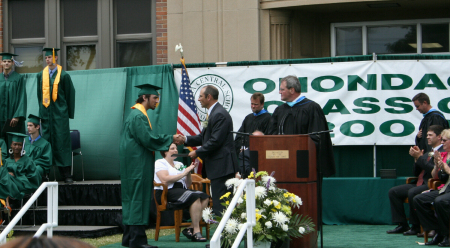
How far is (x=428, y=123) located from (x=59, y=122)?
5.78 m

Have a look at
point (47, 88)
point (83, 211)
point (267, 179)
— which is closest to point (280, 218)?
point (267, 179)

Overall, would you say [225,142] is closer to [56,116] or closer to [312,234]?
[312,234]

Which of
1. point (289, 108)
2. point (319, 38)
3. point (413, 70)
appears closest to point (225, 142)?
point (289, 108)

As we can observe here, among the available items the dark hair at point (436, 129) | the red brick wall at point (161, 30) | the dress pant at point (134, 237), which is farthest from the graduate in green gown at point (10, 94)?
the dark hair at point (436, 129)

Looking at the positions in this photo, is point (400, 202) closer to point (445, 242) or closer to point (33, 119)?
point (445, 242)

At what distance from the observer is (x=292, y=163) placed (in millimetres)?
5504

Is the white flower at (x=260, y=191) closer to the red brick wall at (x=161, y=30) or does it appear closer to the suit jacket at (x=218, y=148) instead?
the suit jacket at (x=218, y=148)

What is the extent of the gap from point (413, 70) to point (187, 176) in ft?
13.1

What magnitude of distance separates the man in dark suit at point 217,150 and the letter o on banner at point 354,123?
2914mm

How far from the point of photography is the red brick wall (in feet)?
38.4

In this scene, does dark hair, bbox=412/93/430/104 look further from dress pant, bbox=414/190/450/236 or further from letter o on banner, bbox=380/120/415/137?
dress pant, bbox=414/190/450/236

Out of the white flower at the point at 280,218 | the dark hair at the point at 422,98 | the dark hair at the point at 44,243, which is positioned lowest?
the white flower at the point at 280,218

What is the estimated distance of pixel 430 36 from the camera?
37.1ft

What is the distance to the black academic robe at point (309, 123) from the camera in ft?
20.3
